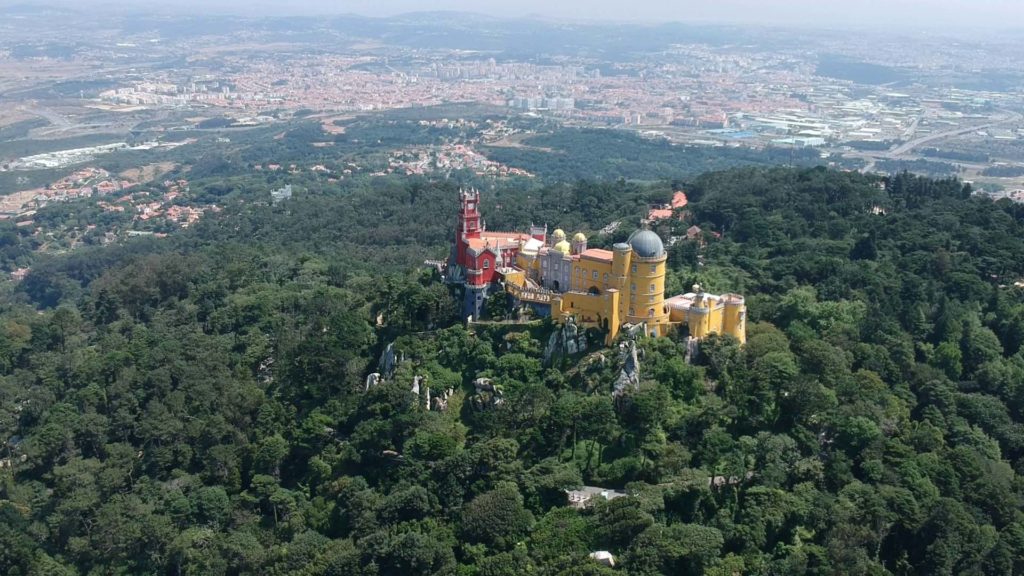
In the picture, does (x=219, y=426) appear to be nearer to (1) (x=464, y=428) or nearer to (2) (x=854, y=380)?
(1) (x=464, y=428)

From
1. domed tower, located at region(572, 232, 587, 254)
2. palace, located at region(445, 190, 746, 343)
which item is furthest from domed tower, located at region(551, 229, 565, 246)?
domed tower, located at region(572, 232, 587, 254)

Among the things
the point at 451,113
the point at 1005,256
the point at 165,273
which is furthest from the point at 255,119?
the point at 1005,256

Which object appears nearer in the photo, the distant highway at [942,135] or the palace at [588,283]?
the palace at [588,283]

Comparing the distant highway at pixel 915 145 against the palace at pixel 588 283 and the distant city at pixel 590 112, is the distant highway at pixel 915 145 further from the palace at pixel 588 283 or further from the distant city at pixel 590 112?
the palace at pixel 588 283

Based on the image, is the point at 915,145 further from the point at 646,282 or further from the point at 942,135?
the point at 646,282

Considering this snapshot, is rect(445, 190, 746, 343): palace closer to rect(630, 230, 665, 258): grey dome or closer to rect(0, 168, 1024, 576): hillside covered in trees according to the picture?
rect(630, 230, 665, 258): grey dome

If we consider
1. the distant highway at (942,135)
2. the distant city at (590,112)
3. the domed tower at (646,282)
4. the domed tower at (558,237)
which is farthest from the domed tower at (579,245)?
the distant highway at (942,135)

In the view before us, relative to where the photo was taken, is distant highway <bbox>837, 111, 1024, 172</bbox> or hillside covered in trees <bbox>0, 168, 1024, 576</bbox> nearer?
hillside covered in trees <bbox>0, 168, 1024, 576</bbox>

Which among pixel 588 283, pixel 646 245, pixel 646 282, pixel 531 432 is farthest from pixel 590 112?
pixel 531 432
